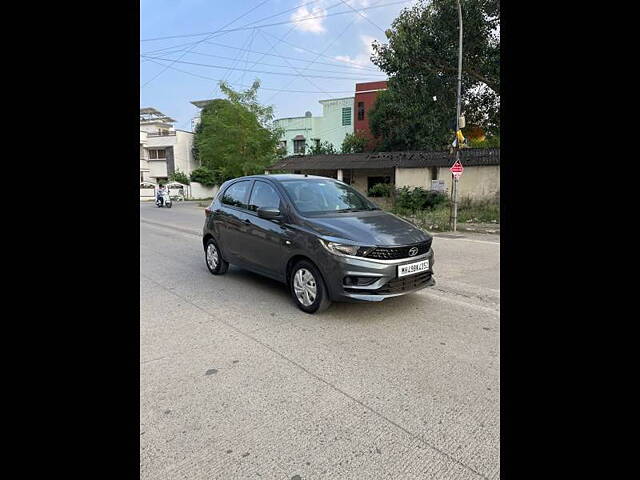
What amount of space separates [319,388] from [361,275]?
1.54 metres

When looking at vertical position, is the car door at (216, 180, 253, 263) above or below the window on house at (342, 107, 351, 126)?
below

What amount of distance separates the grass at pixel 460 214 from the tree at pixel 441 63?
3.42 meters

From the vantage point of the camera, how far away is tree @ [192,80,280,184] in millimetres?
30312

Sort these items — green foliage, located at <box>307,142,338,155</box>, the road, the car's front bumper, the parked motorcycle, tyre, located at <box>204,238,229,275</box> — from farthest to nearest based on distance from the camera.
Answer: green foliage, located at <box>307,142,338,155</box>
the parked motorcycle
tyre, located at <box>204,238,229,275</box>
the car's front bumper
the road

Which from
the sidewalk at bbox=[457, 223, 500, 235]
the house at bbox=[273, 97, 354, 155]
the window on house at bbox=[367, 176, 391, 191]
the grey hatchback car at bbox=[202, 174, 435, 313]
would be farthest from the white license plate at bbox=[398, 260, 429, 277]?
the house at bbox=[273, 97, 354, 155]

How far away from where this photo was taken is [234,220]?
20.5 feet

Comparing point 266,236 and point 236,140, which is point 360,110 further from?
point 266,236

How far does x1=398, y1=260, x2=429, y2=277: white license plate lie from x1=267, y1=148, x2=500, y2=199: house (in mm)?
11371

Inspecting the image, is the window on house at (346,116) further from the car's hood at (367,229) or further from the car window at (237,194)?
the car's hood at (367,229)

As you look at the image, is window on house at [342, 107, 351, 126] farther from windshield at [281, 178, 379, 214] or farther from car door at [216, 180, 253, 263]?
windshield at [281, 178, 379, 214]

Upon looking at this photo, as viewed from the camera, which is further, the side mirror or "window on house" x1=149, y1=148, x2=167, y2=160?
"window on house" x1=149, y1=148, x2=167, y2=160

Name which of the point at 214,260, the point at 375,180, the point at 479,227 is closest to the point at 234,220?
the point at 214,260
